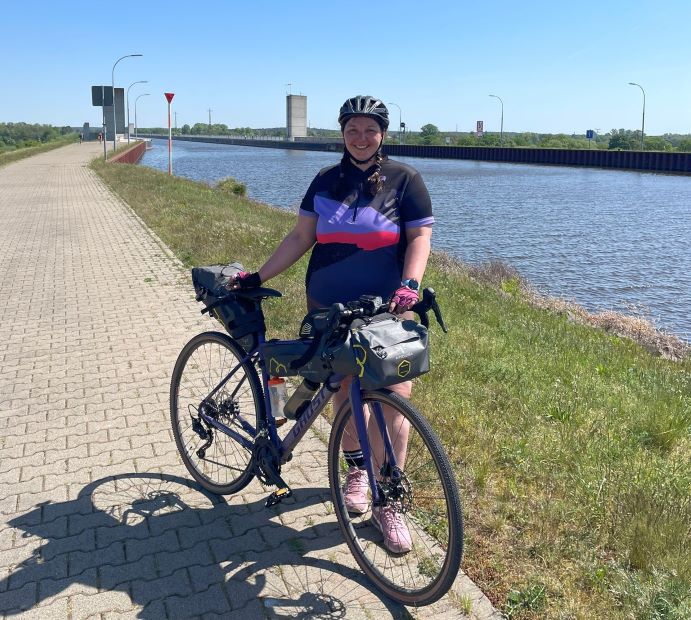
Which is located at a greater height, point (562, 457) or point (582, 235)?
point (582, 235)

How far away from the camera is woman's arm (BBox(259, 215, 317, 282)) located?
3355 mm

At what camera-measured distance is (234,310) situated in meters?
3.37

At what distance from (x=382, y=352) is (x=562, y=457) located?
1.98 metres

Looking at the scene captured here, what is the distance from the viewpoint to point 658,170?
57.2m

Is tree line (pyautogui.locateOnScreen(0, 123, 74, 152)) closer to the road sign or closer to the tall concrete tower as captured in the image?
the tall concrete tower

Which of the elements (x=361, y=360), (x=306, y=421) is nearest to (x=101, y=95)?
(x=306, y=421)

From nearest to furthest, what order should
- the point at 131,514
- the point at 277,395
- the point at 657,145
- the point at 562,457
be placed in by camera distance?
the point at 277,395, the point at 131,514, the point at 562,457, the point at 657,145

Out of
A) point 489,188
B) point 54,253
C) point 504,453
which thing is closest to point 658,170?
point 489,188

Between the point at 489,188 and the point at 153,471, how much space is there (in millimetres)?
38098

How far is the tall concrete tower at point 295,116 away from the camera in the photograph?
137 m

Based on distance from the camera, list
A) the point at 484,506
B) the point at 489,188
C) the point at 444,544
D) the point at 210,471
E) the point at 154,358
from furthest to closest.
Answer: the point at 489,188 < the point at 154,358 < the point at 210,471 < the point at 484,506 < the point at 444,544

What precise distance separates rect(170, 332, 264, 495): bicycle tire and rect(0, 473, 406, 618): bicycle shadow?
140 mm

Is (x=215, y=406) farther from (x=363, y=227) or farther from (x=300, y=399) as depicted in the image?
(x=363, y=227)

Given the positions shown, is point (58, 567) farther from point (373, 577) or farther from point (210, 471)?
point (373, 577)
